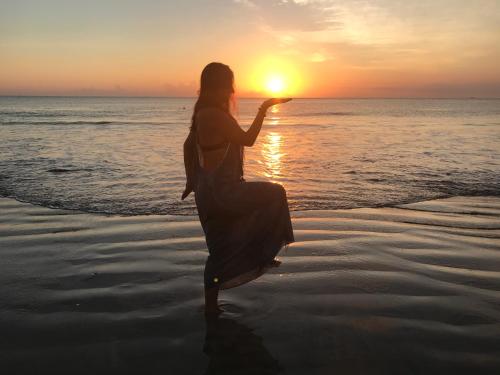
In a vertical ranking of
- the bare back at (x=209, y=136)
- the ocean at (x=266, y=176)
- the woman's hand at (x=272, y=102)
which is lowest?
the ocean at (x=266, y=176)

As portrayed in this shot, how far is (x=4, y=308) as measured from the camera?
425cm

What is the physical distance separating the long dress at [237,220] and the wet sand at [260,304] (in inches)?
17.1

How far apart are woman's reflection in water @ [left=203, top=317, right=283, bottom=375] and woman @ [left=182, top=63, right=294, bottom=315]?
312 mm

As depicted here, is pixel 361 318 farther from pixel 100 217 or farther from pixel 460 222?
pixel 100 217

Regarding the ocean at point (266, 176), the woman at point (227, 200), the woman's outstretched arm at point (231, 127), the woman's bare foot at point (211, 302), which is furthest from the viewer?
the ocean at point (266, 176)

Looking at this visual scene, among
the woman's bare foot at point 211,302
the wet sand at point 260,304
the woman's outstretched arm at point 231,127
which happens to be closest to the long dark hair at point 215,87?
the woman's outstretched arm at point 231,127

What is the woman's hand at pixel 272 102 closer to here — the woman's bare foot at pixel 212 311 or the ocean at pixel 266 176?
the woman's bare foot at pixel 212 311

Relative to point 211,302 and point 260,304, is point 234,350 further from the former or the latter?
point 260,304

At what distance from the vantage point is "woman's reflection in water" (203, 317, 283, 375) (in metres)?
3.24

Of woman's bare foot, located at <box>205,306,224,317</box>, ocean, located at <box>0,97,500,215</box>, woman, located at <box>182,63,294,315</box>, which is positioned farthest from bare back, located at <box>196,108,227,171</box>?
ocean, located at <box>0,97,500,215</box>

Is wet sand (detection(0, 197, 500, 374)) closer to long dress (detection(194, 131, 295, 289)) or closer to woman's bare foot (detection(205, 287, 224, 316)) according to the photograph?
woman's bare foot (detection(205, 287, 224, 316))

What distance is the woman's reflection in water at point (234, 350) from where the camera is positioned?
10.6ft

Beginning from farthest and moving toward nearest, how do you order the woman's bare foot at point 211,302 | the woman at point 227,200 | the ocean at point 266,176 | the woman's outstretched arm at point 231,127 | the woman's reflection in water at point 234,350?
the ocean at point 266,176 → the woman's bare foot at point 211,302 → the woman at point 227,200 → the woman's outstretched arm at point 231,127 → the woman's reflection in water at point 234,350

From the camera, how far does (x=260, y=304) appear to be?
4340mm
